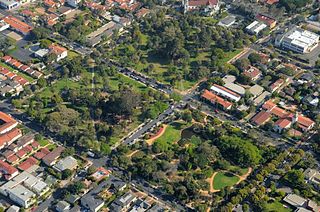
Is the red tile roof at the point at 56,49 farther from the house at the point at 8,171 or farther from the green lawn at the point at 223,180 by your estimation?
the green lawn at the point at 223,180

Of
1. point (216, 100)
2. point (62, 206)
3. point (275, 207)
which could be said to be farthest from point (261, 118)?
point (62, 206)

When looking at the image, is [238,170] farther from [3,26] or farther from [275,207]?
[3,26]

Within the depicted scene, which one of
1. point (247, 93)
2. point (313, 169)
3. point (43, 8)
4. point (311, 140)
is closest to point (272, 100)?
point (247, 93)

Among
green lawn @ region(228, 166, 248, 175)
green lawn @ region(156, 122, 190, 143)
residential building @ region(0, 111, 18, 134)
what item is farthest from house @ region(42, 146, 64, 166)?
green lawn @ region(228, 166, 248, 175)

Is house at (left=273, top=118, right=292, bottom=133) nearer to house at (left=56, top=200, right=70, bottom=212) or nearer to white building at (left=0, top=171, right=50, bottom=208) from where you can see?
house at (left=56, top=200, right=70, bottom=212)

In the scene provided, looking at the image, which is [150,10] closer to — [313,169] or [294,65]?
[294,65]

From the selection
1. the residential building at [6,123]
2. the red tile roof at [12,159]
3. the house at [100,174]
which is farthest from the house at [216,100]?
the red tile roof at [12,159]

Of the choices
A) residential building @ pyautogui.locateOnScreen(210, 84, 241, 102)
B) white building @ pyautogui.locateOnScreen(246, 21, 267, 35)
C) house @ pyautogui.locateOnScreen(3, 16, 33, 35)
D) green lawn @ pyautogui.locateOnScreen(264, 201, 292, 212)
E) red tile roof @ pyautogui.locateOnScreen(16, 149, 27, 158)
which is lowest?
green lawn @ pyautogui.locateOnScreen(264, 201, 292, 212)
